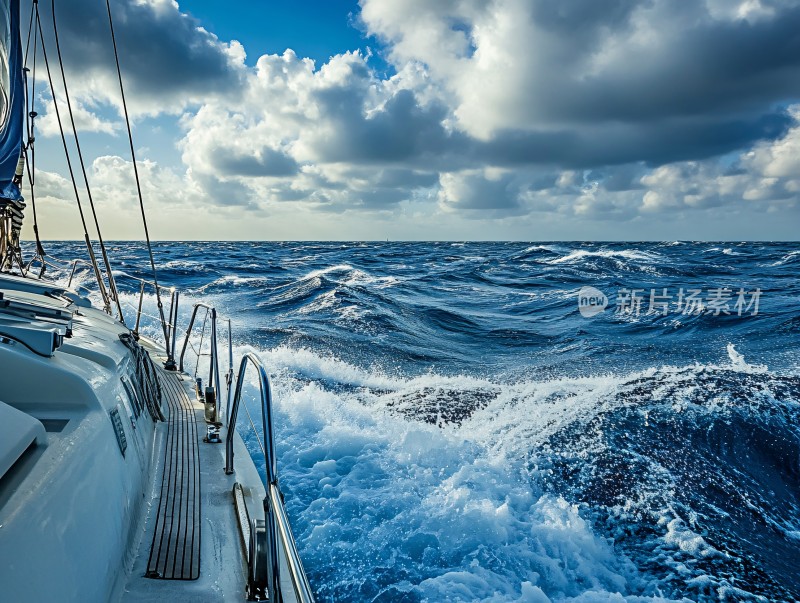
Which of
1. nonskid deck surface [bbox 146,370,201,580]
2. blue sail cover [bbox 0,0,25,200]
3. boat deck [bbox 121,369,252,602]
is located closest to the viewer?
boat deck [bbox 121,369,252,602]

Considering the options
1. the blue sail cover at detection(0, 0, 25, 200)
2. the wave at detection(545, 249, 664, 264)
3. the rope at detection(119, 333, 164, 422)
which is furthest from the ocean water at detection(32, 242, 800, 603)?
the wave at detection(545, 249, 664, 264)

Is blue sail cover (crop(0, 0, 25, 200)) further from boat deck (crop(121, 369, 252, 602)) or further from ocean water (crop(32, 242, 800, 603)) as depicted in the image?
ocean water (crop(32, 242, 800, 603))

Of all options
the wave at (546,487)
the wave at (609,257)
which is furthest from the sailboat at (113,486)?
the wave at (609,257)

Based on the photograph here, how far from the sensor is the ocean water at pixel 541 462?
349cm

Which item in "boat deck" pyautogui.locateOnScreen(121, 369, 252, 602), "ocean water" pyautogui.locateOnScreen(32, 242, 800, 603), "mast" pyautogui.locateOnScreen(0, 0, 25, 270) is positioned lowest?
"ocean water" pyautogui.locateOnScreen(32, 242, 800, 603)

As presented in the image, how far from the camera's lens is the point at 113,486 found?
2057mm

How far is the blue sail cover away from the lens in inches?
161

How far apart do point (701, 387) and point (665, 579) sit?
13.7ft

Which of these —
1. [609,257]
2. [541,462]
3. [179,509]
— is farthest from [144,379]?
[609,257]

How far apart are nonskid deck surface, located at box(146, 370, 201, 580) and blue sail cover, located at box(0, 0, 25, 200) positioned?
8.38 feet

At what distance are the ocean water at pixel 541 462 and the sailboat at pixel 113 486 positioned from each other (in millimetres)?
812

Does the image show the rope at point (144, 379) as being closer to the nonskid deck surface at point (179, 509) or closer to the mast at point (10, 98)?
the nonskid deck surface at point (179, 509)

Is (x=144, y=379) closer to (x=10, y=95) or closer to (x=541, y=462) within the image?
(x=10, y=95)

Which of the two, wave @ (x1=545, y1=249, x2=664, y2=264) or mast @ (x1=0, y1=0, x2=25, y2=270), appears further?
wave @ (x1=545, y1=249, x2=664, y2=264)
